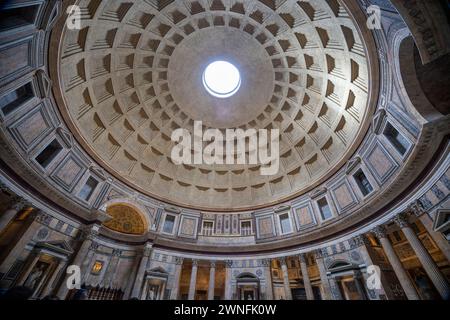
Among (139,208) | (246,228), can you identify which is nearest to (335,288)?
(246,228)

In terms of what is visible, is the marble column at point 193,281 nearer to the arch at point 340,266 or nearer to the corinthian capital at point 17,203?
the arch at point 340,266

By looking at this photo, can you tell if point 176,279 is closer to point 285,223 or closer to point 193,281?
point 193,281

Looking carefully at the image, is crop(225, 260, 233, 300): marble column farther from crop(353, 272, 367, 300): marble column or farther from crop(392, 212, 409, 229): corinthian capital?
crop(392, 212, 409, 229): corinthian capital

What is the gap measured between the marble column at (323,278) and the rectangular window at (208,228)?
1012 cm

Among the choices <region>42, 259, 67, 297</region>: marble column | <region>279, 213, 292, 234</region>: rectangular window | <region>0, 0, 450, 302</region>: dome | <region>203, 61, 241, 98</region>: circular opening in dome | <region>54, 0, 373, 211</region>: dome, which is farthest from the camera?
<region>203, 61, 241, 98</region>: circular opening in dome

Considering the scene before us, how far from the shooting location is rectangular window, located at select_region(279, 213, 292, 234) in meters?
18.7

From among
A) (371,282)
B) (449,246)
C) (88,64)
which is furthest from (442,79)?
(88,64)

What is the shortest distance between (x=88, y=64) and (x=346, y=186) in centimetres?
2263

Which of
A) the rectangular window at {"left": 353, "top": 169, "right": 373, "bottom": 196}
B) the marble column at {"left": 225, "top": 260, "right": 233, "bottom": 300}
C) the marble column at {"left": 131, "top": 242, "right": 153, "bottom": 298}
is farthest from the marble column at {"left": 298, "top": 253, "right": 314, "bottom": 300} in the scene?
the marble column at {"left": 131, "top": 242, "right": 153, "bottom": 298}

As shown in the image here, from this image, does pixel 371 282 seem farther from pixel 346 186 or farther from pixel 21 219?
pixel 21 219

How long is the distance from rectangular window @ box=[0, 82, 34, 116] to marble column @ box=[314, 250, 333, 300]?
22137mm

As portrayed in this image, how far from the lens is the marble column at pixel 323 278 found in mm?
13656

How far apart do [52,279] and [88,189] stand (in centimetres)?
658

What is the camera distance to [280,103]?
864 inches
